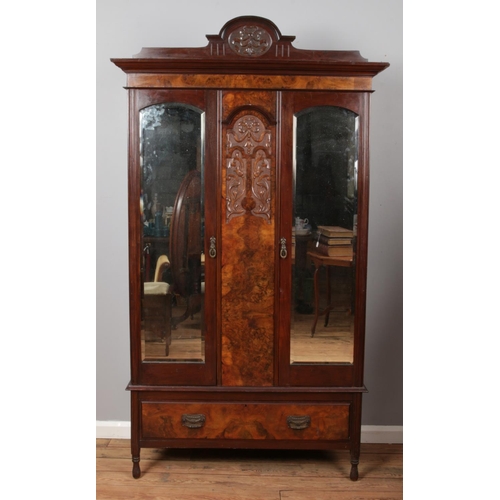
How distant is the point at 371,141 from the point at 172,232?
1.21 m

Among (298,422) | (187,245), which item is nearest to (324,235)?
(187,245)

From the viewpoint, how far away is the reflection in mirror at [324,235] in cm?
225

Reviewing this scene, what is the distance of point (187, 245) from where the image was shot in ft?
7.56

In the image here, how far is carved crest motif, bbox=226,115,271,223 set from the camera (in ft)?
7.32

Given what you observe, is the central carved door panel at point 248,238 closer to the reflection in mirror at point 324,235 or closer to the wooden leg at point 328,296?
the reflection in mirror at point 324,235

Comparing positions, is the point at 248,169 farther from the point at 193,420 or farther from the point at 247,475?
the point at 247,475

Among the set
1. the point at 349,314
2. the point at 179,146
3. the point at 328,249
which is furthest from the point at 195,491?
the point at 179,146

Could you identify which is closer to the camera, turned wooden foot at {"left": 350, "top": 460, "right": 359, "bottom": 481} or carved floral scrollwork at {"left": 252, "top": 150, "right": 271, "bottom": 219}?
carved floral scrollwork at {"left": 252, "top": 150, "right": 271, "bottom": 219}

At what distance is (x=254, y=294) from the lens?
229 cm

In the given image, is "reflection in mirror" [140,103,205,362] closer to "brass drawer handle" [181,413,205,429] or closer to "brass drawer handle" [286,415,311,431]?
"brass drawer handle" [181,413,205,429]

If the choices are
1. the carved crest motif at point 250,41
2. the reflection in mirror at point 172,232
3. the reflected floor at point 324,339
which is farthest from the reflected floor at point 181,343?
the carved crest motif at point 250,41

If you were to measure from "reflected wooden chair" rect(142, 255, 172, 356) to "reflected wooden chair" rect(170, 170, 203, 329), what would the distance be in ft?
0.12

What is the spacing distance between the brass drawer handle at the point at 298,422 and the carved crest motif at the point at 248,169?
0.92 metres

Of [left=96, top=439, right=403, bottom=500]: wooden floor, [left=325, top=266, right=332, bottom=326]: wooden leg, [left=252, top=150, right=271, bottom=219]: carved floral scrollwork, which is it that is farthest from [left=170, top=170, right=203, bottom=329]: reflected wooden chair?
[left=96, top=439, right=403, bottom=500]: wooden floor
